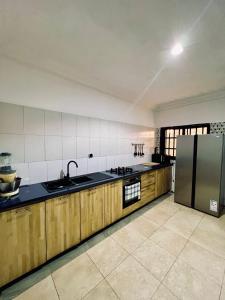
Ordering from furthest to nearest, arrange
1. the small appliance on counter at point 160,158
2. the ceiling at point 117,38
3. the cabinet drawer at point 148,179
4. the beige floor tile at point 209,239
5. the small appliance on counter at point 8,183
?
the small appliance on counter at point 160,158 < the cabinet drawer at point 148,179 < the beige floor tile at point 209,239 < the small appliance on counter at point 8,183 < the ceiling at point 117,38

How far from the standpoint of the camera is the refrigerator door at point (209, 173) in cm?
239

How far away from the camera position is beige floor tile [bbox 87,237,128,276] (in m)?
1.46

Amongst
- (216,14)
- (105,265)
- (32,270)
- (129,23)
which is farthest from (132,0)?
(32,270)

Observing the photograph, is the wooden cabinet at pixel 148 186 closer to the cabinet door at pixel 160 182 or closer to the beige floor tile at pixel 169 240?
the cabinet door at pixel 160 182

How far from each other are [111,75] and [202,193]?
2781 mm

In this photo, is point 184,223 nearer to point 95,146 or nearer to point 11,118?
point 95,146

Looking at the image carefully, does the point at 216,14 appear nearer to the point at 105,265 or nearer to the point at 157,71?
the point at 157,71

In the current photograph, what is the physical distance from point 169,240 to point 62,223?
4.94 feet

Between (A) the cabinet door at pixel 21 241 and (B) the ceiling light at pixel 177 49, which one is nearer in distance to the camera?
(A) the cabinet door at pixel 21 241

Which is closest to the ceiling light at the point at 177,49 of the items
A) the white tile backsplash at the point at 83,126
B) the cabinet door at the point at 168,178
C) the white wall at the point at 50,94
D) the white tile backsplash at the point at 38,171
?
the white wall at the point at 50,94

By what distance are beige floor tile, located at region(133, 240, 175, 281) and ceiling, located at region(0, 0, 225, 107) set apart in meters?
2.41

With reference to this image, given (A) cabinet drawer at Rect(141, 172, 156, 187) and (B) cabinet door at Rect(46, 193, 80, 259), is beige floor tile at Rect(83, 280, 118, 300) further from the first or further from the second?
(A) cabinet drawer at Rect(141, 172, 156, 187)

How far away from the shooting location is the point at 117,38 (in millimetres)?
1286

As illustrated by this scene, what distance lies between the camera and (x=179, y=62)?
1.66m
